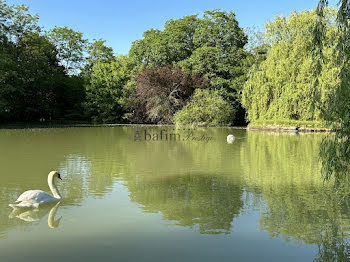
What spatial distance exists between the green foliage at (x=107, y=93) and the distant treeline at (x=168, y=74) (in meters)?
0.12

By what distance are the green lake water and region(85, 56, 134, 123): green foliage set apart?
31588 millimetres

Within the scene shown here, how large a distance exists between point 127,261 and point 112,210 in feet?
7.74

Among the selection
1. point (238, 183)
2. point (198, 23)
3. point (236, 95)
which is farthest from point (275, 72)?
point (238, 183)

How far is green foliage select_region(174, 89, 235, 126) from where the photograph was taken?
3070 cm

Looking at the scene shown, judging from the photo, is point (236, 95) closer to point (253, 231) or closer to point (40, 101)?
point (40, 101)

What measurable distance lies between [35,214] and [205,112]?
25804 mm

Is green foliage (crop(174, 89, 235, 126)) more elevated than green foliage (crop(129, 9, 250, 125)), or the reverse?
green foliage (crop(129, 9, 250, 125))

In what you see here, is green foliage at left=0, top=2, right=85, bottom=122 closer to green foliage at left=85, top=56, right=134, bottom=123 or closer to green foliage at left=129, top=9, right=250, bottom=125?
green foliage at left=85, top=56, right=134, bottom=123

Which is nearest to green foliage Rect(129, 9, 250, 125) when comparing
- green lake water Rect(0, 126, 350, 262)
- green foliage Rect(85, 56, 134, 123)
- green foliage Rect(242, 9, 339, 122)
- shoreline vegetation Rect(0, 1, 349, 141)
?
shoreline vegetation Rect(0, 1, 349, 141)

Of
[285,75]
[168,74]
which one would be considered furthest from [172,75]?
[285,75]

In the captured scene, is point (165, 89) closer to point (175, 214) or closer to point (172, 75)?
point (172, 75)

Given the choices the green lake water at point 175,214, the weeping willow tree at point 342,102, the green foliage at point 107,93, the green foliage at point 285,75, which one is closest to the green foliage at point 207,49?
the green foliage at point 107,93

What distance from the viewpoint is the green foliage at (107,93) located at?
44.0 metres

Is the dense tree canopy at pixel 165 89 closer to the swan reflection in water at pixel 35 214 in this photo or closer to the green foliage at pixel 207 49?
the green foliage at pixel 207 49
